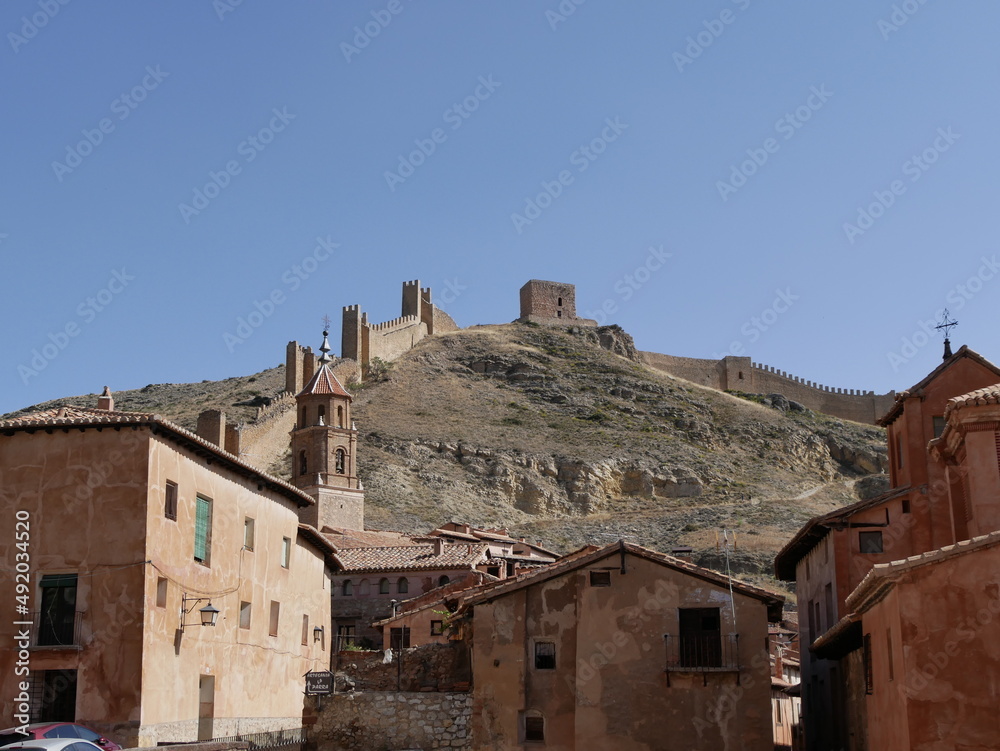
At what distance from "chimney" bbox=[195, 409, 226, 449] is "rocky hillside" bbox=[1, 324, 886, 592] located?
10681 mm

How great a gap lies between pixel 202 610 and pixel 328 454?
5095cm

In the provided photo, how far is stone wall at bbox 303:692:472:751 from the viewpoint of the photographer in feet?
84.1

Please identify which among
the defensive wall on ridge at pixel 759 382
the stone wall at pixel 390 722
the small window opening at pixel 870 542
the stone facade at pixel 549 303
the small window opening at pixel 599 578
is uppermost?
the stone facade at pixel 549 303

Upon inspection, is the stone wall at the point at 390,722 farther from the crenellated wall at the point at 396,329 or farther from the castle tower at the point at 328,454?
the crenellated wall at the point at 396,329

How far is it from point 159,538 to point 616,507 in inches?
2957

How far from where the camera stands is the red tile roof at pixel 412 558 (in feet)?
157

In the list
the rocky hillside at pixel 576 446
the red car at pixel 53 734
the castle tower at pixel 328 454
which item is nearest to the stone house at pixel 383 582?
the red car at pixel 53 734

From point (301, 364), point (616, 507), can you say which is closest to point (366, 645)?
point (616, 507)

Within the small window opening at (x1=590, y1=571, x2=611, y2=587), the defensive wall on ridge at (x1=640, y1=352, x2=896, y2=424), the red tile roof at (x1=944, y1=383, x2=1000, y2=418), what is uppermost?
the defensive wall on ridge at (x1=640, y1=352, x2=896, y2=424)

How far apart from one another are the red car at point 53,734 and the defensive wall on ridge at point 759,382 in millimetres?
120796

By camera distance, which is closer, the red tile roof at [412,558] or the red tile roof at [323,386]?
the red tile roof at [412,558]

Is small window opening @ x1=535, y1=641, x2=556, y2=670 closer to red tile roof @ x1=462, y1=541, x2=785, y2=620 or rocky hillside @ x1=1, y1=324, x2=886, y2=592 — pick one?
red tile roof @ x1=462, y1=541, x2=785, y2=620

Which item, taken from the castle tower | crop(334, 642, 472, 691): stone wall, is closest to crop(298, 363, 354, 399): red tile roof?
the castle tower

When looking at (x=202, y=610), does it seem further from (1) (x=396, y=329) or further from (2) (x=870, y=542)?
(1) (x=396, y=329)
